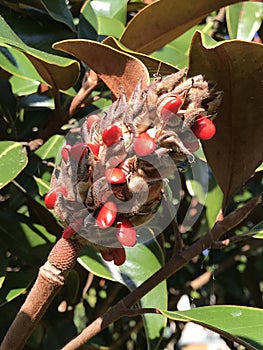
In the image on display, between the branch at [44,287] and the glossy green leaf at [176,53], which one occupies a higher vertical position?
the branch at [44,287]

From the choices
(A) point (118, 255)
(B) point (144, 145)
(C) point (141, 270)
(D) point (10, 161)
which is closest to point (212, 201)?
(C) point (141, 270)

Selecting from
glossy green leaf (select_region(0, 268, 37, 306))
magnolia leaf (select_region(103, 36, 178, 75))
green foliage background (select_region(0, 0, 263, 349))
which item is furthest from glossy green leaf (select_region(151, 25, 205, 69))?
glossy green leaf (select_region(0, 268, 37, 306))

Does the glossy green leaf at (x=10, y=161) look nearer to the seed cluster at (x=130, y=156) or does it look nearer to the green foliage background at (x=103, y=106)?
→ the green foliage background at (x=103, y=106)

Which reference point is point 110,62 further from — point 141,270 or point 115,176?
point 141,270

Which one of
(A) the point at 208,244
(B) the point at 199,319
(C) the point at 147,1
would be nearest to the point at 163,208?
(A) the point at 208,244

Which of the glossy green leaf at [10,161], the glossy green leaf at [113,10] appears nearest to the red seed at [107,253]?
the glossy green leaf at [10,161]

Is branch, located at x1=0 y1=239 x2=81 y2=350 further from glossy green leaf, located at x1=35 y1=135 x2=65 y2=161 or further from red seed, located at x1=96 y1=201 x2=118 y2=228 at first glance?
glossy green leaf, located at x1=35 y1=135 x2=65 y2=161
